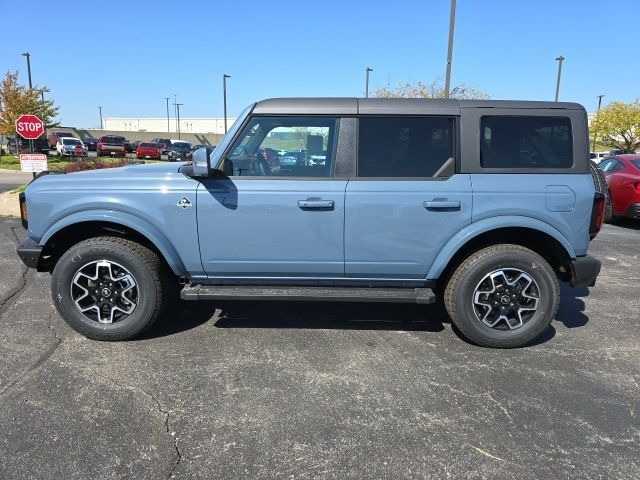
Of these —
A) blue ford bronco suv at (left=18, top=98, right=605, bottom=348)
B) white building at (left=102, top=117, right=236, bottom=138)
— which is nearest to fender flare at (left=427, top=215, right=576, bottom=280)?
blue ford bronco suv at (left=18, top=98, right=605, bottom=348)

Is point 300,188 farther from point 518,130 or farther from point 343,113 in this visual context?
point 518,130

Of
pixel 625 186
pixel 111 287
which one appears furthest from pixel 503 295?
pixel 625 186

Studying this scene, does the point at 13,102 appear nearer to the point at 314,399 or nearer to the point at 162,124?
the point at 314,399

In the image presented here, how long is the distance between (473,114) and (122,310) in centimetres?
323

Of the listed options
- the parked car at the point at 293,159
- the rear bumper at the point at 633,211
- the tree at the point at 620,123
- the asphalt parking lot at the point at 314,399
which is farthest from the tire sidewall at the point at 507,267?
the tree at the point at 620,123

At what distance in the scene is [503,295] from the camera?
374 centimetres

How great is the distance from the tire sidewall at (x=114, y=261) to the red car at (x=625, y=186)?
26.6 feet

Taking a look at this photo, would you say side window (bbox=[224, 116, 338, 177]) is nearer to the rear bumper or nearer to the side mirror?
the side mirror

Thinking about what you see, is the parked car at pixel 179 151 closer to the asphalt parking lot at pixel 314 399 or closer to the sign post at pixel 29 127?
the sign post at pixel 29 127

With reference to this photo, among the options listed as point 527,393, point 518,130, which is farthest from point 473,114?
point 527,393

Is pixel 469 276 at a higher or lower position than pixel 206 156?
lower

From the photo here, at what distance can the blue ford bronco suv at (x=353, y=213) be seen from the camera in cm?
363

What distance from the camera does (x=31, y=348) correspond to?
3.69 meters

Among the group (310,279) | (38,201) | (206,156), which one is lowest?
(310,279)
